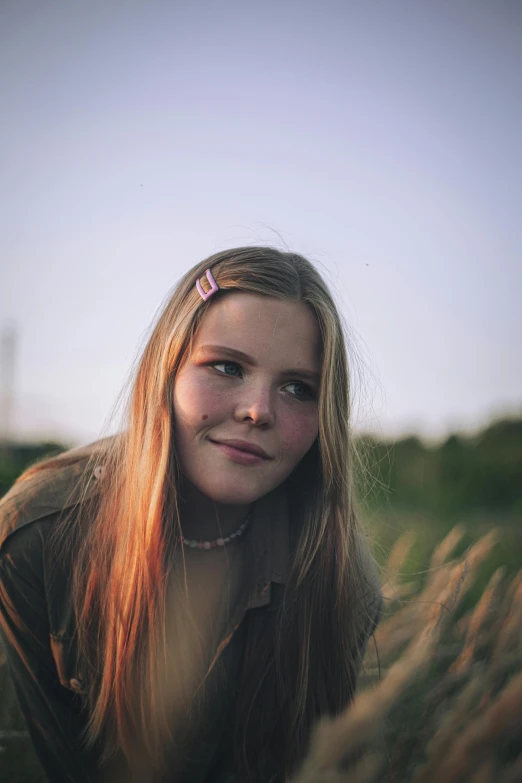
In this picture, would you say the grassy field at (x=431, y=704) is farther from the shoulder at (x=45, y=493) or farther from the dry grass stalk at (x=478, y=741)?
the shoulder at (x=45, y=493)

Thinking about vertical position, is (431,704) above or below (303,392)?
below

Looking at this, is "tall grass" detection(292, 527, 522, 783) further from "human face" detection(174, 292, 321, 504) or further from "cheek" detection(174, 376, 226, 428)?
"cheek" detection(174, 376, 226, 428)

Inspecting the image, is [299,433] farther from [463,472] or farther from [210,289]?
[463,472]

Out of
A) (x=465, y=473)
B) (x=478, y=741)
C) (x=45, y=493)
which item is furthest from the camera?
(x=465, y=473)

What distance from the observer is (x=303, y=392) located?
2230 mm

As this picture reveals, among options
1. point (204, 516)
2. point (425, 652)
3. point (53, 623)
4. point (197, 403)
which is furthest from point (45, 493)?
point (425, 652)

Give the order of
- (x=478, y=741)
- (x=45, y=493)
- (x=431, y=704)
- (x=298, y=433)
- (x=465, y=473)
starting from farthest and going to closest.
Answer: (x=465, y=473), (x=45, y=493), (x=298, y=433), (x=431, y=704), (x=478, y=741)

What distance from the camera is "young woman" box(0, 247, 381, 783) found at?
Answer: 212 cm

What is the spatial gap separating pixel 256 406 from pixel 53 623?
3.81 feet

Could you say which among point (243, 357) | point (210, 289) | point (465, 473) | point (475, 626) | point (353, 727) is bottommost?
point (465, 473)

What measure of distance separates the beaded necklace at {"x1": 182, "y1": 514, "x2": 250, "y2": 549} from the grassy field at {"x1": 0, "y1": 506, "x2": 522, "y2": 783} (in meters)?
0.79

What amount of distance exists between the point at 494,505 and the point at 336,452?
8.99 m

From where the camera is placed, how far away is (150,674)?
2148 mm

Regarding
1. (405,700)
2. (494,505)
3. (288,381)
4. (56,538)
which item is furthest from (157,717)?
(494,505)
